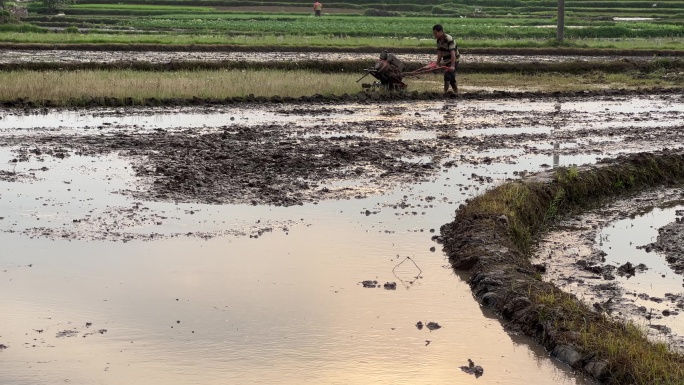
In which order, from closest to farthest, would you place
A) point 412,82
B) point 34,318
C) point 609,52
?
point 34,318, point 412,82, point 609,52

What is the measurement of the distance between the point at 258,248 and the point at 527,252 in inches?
80.0

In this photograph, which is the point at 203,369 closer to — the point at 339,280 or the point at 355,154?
the point at 339,280

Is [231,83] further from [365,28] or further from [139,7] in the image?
[139,7]

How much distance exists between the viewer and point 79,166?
10219mm

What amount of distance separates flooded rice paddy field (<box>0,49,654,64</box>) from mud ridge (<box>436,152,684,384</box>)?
486 inches

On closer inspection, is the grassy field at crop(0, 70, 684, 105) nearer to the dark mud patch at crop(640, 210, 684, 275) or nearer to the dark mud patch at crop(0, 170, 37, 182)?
the dark mud patch at crop(0, 170, 37, 182)

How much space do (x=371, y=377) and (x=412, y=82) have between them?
602 inches

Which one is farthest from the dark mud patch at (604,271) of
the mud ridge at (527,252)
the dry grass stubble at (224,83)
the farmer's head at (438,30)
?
the dry grass stubble at (224,83)

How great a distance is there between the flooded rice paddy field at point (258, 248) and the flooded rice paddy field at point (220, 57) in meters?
7.43

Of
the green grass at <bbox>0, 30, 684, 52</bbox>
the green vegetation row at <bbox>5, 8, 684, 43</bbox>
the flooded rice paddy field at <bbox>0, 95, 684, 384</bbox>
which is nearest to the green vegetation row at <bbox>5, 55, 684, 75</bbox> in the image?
the green grass at <bbox>0, 30, 684, 52</bbox>

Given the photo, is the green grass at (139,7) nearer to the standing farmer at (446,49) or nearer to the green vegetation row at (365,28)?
the green vegetation row at (365,28)

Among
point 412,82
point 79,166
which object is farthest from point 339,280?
point 412,82

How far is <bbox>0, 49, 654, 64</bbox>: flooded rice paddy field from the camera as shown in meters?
21.0

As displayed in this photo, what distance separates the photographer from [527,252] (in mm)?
7488
